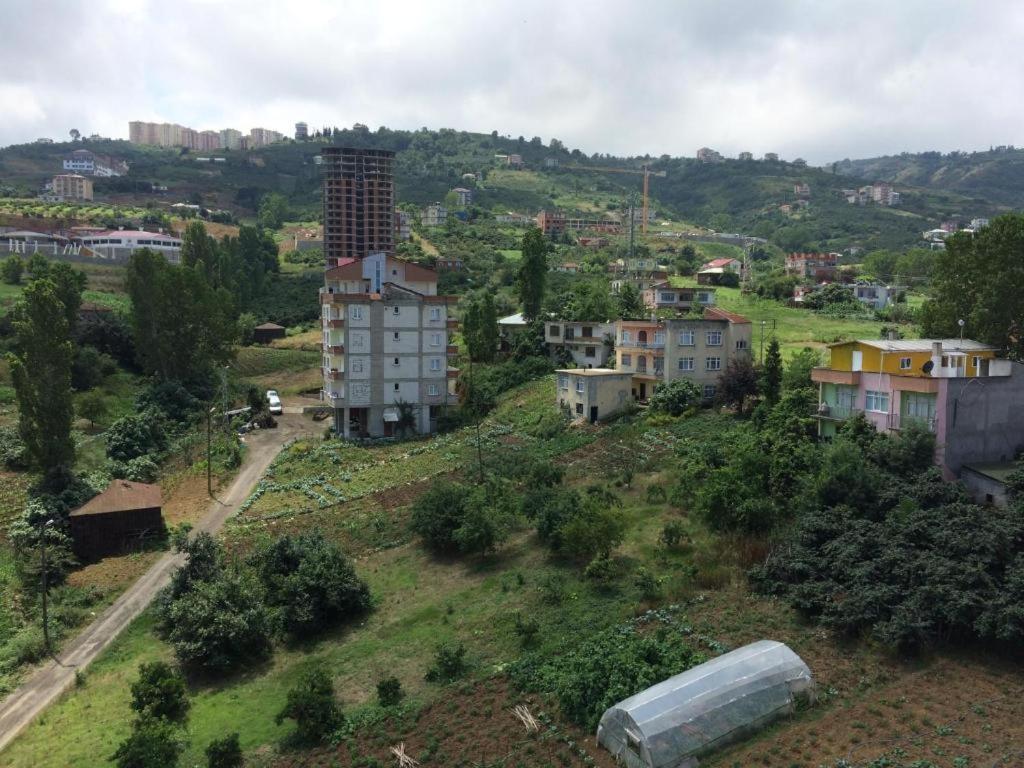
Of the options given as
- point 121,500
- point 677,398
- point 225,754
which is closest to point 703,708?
point 225,754

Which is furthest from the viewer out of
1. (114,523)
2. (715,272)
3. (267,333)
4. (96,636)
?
(715,272)

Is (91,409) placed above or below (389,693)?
above

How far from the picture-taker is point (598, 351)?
54156 millimetres

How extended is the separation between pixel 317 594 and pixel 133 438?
24.8 meters

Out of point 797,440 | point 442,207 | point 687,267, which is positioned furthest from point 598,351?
point 442,207

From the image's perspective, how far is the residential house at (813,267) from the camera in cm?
9044

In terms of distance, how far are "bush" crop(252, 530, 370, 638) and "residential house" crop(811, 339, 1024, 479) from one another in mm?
18336

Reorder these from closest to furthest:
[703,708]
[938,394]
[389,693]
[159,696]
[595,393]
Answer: [703,708] → [389,693] → [159,696] → [938,394] → [595,393]

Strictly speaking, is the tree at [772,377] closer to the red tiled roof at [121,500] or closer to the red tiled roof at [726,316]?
the red tiled roof at [726,316]

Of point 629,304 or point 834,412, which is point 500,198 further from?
point 834,412

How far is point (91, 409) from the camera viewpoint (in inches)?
1895

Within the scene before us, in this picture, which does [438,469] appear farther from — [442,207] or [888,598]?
[442,207]

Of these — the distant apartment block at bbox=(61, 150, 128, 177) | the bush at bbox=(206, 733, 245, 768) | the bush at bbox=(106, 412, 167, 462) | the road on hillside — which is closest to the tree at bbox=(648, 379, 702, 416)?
the road on hillside

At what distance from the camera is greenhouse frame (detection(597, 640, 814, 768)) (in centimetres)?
1612
